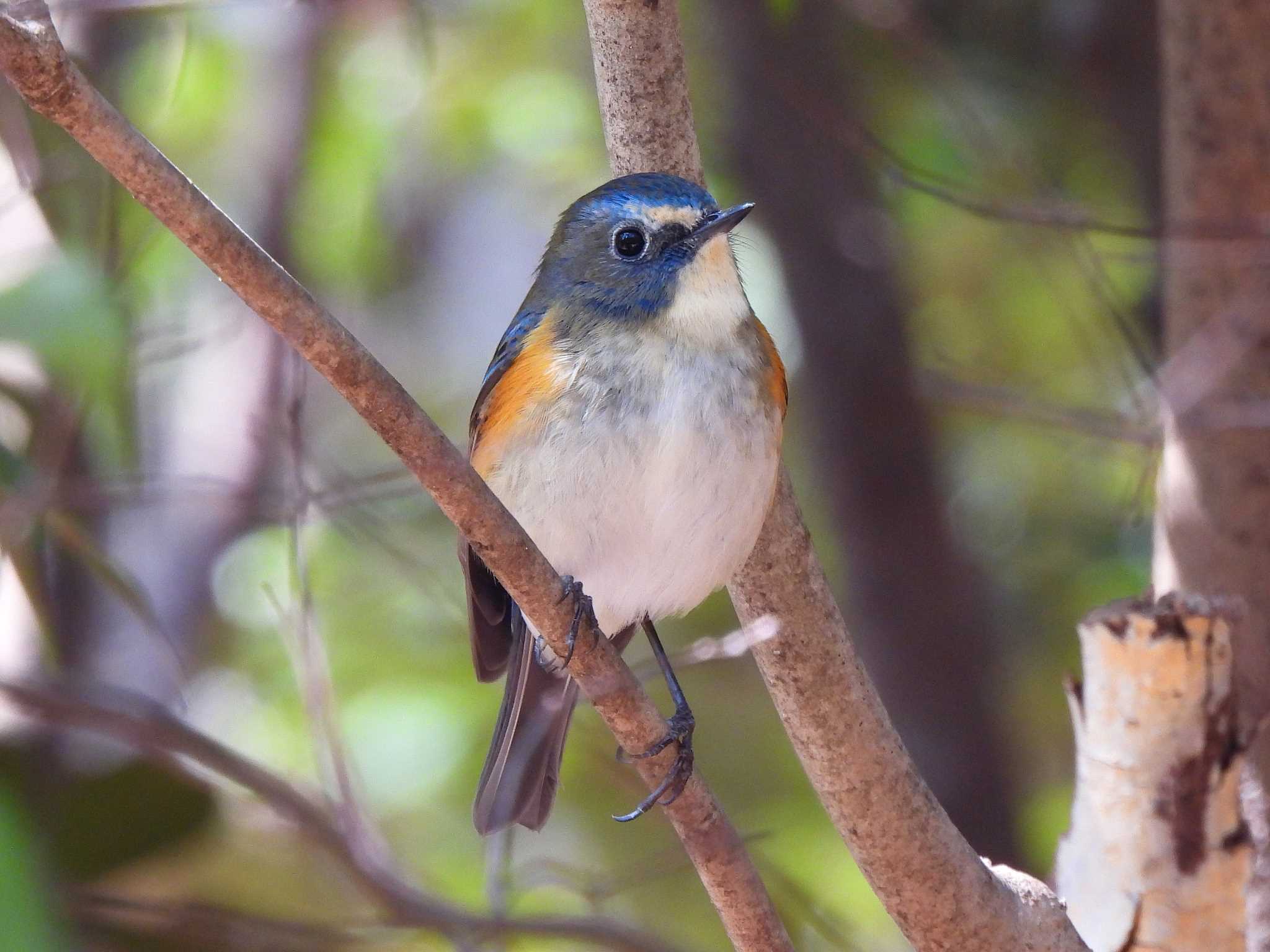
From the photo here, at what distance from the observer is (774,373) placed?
11.3ft

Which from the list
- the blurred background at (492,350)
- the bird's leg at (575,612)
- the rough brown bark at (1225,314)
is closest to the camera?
the bird's leg at (575,612)

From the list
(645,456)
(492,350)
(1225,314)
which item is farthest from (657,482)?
(492,350)

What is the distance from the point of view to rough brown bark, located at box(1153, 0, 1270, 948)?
4.15m

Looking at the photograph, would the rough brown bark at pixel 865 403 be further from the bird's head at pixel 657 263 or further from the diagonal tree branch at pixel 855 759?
the diagonal tree branch at pixel 855 759

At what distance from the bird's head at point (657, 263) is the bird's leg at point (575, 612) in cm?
63

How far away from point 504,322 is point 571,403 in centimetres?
403

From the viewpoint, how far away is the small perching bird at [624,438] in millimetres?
3143

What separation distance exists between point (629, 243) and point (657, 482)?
0.66 metres

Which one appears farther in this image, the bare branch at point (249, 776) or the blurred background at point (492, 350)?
the blurred background at point (492, 350)

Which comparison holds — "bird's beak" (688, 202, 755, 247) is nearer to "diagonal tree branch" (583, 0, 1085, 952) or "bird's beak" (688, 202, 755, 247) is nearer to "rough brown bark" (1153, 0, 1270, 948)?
"diagonal tree branch" (583, 0, 1085, 952)

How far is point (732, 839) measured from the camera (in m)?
2.72

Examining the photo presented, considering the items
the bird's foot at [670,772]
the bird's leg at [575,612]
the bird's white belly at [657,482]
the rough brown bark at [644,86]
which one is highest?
the rough brown bark at [644,86]

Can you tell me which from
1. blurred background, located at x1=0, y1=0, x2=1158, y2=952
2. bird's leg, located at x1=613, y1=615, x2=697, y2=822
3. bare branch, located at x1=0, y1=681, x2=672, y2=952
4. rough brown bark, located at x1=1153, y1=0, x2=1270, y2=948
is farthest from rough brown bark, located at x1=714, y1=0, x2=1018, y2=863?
bare branch, located at x1=0, y1=681, x2=672, y2=952

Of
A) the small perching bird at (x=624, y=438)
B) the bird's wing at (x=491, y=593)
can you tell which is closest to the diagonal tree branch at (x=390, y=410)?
the small perching bird at (x=624, y=438)
